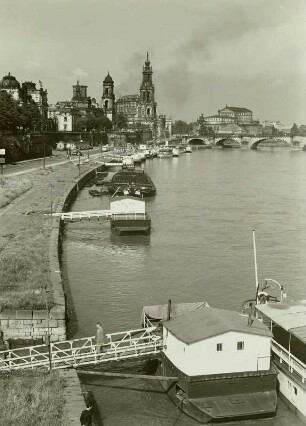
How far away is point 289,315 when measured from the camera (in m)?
18.5

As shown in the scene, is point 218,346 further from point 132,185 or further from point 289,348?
point 132,185

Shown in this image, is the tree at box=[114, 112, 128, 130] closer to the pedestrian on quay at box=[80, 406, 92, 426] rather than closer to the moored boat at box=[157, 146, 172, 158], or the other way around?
the moored boat at box=[157, 146, 172, 158]

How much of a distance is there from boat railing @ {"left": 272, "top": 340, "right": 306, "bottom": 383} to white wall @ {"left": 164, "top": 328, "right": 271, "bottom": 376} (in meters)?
0.67

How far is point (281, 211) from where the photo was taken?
52812mm

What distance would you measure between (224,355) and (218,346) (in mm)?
311

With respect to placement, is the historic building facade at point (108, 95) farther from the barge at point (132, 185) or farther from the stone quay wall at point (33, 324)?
the stone quay wall at point (33, 324)

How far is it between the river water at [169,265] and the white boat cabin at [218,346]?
1.44 metres

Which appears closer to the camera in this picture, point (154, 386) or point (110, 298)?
point (154, 386)

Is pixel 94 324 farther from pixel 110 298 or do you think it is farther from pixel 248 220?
pixel 248 220

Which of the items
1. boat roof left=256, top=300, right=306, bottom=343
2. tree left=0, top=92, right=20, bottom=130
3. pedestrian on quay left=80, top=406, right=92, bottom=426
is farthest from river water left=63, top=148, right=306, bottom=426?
tree left=0, top=92, right=20, bottom=130

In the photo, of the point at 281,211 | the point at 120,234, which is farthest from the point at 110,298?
the point at 281,211

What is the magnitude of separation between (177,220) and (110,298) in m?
21.4

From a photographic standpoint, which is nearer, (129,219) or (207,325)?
(207,325)

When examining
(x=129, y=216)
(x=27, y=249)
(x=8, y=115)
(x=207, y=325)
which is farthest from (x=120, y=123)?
(x=207, y=325)
